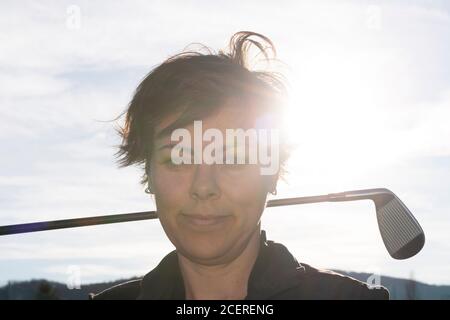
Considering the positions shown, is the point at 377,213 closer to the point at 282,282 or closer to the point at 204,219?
the point at 282,282

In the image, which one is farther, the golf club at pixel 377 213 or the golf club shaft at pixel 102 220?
the golf club shaft at pixel 102 220

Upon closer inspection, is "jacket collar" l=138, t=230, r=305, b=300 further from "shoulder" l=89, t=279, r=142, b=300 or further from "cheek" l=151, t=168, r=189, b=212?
"cheek" l=151, t=168, r=189, b=212

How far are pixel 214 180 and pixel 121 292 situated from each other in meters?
1.70

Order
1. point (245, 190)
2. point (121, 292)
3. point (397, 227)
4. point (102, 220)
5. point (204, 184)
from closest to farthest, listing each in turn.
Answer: point (204, 184) → point (245, 190) → point (121, 292) → point (397, 227) → point (102, 220)

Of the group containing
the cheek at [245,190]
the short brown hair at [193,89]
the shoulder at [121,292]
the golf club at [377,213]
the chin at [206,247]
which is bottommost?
the shoulder at [121,292]

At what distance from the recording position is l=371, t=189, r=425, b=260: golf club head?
21.3ft

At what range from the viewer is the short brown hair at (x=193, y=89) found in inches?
203

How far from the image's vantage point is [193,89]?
17.3 ft

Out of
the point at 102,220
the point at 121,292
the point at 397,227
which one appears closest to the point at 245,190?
the point at 121,292

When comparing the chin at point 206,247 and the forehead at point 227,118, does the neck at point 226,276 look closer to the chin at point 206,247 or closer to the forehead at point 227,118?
the chin at point 206,247

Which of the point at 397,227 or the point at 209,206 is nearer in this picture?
the point at 209,206

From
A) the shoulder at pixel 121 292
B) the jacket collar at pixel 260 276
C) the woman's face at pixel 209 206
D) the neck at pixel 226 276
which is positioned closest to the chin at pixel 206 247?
the woman's face at pixel 209 206
